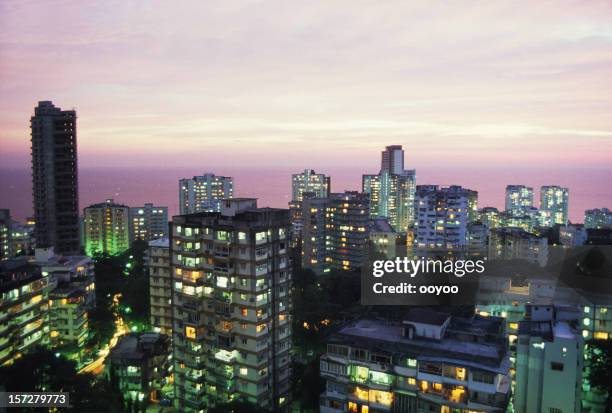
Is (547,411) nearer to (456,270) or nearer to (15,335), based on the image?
(456,270)

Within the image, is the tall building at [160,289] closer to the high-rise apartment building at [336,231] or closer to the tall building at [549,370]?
the tall building at [549,370]

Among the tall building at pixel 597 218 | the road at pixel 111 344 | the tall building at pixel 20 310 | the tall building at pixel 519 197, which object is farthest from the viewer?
the tall building at pixel 519 197

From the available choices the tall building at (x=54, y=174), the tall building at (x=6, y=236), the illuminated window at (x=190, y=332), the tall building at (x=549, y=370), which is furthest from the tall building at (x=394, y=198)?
the tall building at (x=549, y=370)

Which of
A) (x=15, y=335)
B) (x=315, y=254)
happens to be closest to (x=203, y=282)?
(x=15, y=335)

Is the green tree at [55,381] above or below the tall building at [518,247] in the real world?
below

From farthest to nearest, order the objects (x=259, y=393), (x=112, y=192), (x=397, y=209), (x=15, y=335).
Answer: (x=112, y=192) → (x=397, y=209) → (x=15, y=335) → (x=259, y=393)

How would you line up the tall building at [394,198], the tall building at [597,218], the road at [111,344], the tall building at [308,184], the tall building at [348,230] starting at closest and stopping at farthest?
the road at [111,344] < the tall building at [348,230] < the tall building at [597,218] < the tall building at [308,184] < the tall building at [394,198]
